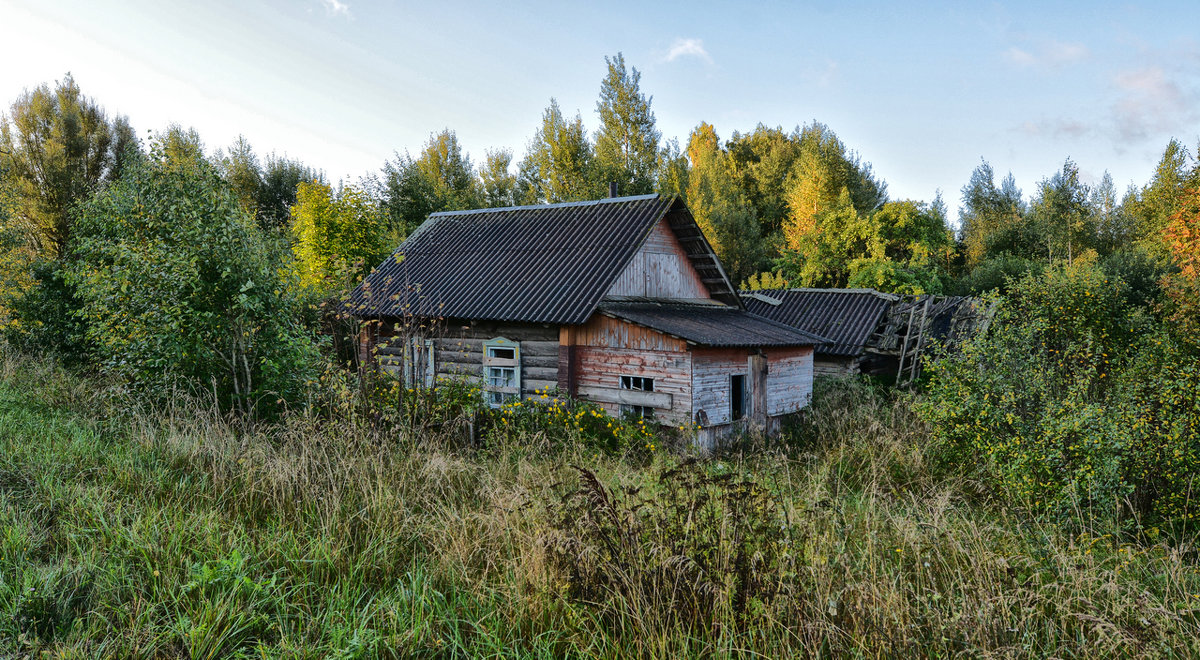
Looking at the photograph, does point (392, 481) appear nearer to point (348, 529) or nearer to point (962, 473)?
point (348, 529)

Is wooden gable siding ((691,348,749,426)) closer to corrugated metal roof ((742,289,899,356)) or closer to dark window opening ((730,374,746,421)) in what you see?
dark window opening ((730,374,746,421))

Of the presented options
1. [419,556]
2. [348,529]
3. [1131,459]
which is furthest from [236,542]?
[1131,459]

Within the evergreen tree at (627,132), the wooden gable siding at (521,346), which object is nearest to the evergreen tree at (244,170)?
the evergreen tree at (627,132)

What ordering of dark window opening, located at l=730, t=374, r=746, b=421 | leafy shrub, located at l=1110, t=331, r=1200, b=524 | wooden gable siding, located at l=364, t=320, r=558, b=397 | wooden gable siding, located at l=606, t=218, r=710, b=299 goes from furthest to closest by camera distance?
wooden gable siding, located at l=606, t=218, r=710, b=299
wooden gable siding, located at l=364, t=320, r=558, b=397
dark window opening, located at l=730, t=374, r=746, b=421
leafy shrub, located at l=1110, t=331, r=1200, b=524

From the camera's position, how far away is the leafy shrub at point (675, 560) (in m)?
3.17

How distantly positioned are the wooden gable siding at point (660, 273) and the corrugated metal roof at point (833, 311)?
500 cm

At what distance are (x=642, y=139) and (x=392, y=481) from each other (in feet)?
104

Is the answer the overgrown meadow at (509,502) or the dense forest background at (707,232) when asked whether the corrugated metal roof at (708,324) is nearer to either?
the overgrown meadow at (509,502)

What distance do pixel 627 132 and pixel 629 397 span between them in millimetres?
25795

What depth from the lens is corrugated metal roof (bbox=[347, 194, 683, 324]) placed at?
1245cm

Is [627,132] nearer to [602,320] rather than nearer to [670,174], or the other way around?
[670,174]

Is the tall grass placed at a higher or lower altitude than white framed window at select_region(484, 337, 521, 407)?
lower

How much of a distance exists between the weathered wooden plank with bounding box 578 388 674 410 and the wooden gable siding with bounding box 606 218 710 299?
7.51 feet

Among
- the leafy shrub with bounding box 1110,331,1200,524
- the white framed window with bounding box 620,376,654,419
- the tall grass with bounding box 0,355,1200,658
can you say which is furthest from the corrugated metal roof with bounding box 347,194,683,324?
the leafy shrub with bounding box 1110,331,1200,524
